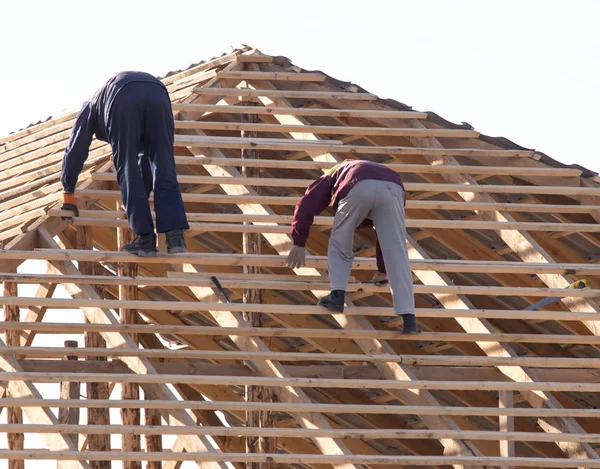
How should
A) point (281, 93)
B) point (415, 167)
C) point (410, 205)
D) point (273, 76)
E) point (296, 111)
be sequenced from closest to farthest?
1. point (410, 205)
2. point (415, 167)
3. point (296, 111)
4. point (281, 93)
5. point (273, 76)

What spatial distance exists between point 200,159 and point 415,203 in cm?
179

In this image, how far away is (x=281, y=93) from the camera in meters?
10.9

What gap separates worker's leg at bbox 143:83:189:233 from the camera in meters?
8.35

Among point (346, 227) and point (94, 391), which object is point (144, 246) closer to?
point (346, 227)

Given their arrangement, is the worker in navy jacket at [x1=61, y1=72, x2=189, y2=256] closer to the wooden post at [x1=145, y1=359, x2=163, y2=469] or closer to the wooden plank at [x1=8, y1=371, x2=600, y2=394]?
the wooden plank at [x1=8, y1=371, x2=600, y2=394]

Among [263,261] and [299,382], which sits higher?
[263,261]

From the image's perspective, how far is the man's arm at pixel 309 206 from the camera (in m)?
8.34

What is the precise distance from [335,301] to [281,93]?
3.01m

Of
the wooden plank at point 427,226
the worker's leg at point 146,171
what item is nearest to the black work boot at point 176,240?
the worker's leg at point 146,171

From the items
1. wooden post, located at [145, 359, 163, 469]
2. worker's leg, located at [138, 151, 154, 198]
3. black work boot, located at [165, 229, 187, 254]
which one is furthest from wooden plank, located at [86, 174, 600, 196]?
wooden post, located at [145, 359, 163, 469]

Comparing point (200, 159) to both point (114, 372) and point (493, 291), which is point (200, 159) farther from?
point (493, 291)

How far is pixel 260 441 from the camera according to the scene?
363 inches

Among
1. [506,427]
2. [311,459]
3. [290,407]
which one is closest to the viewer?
[311,459]

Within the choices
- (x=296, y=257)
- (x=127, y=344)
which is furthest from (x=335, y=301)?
(x=127, y=344)
